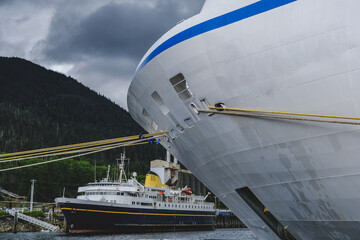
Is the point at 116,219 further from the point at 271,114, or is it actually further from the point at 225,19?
the point at 225,19

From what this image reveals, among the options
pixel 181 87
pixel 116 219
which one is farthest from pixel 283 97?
pixel 116 219

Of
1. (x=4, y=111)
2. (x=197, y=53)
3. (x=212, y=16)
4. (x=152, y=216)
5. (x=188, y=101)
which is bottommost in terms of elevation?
(x=152, y=216)

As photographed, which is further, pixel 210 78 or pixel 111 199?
pixel 111 199

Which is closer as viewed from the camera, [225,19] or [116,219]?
[225,19]

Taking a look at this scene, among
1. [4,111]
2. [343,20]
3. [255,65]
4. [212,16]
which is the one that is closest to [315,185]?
[255,65]

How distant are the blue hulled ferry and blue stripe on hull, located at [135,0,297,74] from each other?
2668cm

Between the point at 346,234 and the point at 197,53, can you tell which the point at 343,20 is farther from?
the point at 346,234

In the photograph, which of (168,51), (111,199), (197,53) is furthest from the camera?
(111,199)

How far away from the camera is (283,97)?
7422 millimetres

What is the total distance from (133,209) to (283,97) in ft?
102

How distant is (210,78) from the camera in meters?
8.22

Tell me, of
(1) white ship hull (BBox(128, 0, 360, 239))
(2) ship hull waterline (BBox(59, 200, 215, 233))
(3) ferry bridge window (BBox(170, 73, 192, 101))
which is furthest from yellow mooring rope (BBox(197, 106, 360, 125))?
(2) ship hull waterline (BBox(59, 200, 215, 233))

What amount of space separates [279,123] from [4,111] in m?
169

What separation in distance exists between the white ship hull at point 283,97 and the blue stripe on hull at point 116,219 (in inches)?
1012
